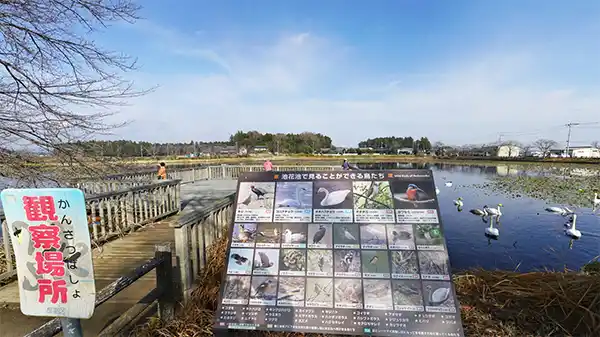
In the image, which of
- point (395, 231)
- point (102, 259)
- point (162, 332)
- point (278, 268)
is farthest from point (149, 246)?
point (395, 231)

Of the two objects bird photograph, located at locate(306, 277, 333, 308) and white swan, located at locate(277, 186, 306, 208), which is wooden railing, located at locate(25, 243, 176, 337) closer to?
white swan, located at locate(277, 186, 306, 208)

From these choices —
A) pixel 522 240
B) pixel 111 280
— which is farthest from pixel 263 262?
pixel 522 240

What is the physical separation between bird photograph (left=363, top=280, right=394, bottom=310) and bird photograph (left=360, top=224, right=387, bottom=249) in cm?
25

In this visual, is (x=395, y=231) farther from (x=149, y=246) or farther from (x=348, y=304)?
(x=149, y=246)

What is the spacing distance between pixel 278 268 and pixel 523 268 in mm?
7313

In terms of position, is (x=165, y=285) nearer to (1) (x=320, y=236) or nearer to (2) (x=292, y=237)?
(2) (x=292, y=237)

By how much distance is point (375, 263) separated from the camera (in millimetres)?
1984

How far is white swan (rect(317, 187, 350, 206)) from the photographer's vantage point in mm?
2250

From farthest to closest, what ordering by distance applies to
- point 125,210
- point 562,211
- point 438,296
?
point 562,211
point 125,210
point 438,296

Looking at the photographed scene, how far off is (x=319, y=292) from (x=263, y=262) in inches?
18.1

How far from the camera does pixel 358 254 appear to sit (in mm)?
2025

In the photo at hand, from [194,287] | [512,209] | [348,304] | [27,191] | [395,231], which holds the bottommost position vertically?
[512,209]

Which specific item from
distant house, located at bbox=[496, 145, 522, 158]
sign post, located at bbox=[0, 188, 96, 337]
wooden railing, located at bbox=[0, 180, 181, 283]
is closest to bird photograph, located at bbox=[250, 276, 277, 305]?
sign post, located at bbox=[0, 188, 96, 337]

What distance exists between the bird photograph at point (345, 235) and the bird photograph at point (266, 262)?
45cm
